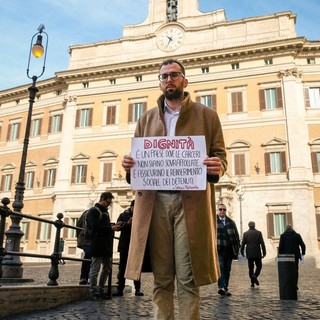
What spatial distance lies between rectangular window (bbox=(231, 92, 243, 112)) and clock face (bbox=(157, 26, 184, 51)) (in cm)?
663

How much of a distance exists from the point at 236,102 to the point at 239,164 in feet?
16.0

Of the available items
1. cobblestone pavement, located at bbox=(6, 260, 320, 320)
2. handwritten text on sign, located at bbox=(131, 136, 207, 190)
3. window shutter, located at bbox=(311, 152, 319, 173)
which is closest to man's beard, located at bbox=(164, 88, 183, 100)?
handwritten text on sign, located at bbox=(131, 136, 207, 190)

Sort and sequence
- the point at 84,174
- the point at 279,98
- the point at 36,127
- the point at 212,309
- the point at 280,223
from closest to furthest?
the point at 212,309 < the point at 280,223 < the point at 279,98 < the point at 84,174 < the point at 36,127

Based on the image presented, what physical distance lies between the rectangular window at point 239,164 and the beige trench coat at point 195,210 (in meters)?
23.6

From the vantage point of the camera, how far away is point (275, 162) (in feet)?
83.9

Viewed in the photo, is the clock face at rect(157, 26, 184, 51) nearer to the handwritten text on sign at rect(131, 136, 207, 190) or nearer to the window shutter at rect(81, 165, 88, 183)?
the window shutter at rect(81, 165, 88, 183)

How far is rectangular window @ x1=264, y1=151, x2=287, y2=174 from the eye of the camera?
25314 mm

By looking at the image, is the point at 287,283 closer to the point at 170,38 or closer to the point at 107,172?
the point at 107,172

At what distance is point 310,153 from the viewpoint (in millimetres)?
25281

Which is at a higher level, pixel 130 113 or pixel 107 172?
pixel 130 113

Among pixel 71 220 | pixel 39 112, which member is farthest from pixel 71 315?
pixel 39 112

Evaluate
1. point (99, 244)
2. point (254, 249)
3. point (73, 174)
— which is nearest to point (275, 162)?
point (73, 174)

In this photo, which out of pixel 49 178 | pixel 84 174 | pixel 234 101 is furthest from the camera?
pixel 49 178

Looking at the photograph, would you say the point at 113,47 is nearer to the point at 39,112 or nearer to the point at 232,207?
the point at 39,112
